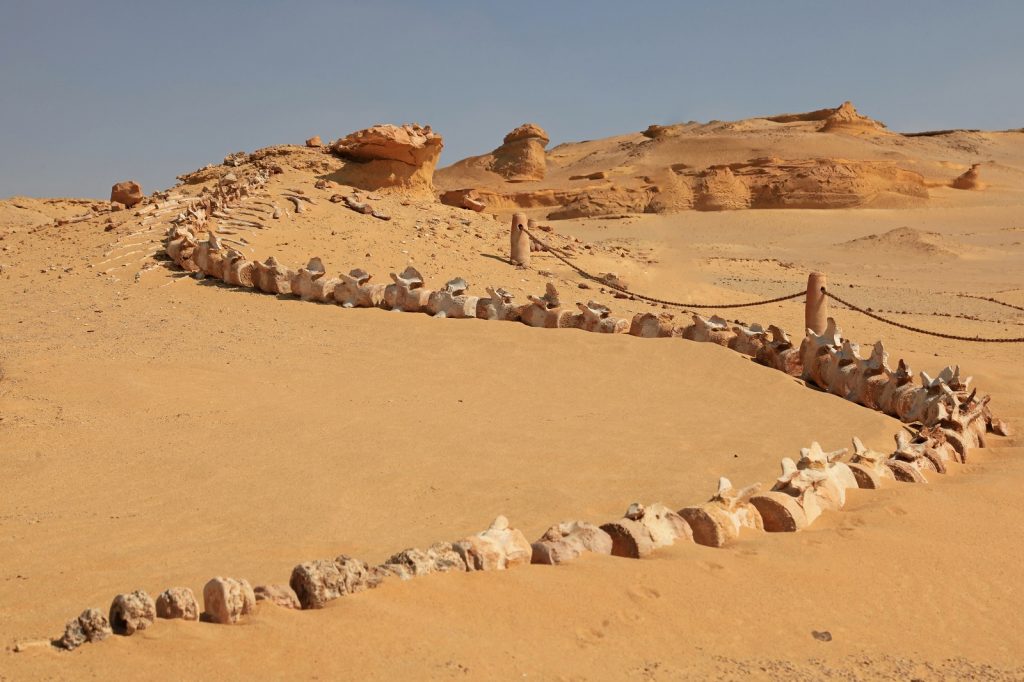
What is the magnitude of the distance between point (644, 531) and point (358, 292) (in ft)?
23.5

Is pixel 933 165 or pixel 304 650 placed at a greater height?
pixel 933 165

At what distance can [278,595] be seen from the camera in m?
3.06

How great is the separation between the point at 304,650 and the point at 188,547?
1532mm

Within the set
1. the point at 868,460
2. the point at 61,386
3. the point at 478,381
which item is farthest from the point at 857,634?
the point at 61,386

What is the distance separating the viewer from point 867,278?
20.7m

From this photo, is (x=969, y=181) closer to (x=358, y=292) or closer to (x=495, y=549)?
(x=358, y=292)

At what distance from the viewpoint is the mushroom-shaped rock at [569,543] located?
368cm

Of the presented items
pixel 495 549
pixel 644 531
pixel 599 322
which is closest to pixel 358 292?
pixel 599 322

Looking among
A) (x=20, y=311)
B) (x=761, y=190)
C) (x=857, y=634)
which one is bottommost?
(x=857, y=634)

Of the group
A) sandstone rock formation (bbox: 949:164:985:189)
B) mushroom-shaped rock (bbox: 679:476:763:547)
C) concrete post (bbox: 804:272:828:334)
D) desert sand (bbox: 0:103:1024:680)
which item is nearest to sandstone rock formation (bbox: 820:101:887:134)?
sandstone rock formation (bbox: 949:164:985:189)

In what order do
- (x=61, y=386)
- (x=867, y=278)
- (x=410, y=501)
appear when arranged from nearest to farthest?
(x=410, y=501) → (x=61, y=386) → (x=867, y=278)

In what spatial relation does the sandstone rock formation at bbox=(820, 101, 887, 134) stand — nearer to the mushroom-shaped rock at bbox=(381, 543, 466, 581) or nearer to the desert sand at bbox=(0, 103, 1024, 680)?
the desert sand at bbox=(0, 103, 1024, 680)

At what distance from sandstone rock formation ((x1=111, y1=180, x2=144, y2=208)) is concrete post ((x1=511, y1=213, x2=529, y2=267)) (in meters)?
8.17

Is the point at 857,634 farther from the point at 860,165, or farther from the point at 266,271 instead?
the point at 860,165
